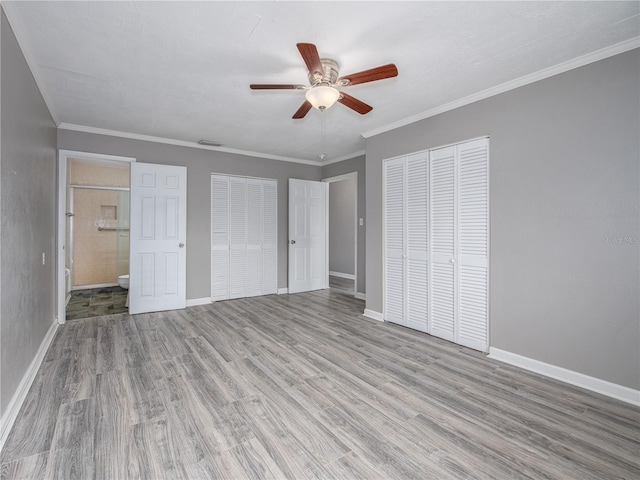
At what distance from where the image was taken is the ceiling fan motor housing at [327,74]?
2.27 metres

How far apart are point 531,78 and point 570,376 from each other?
2532 mm

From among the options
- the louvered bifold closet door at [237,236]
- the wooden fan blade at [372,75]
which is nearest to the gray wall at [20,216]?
the wooden fan blade at [372,75]

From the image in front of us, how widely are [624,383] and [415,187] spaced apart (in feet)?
8.13

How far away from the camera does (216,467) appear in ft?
5.23

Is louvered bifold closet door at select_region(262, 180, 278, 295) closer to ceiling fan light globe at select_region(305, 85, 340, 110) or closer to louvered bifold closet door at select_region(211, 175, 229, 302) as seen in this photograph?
louvered bifold closet door at select_region(211, 175, 229, 302)

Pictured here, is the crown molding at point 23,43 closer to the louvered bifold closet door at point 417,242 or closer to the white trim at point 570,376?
the louvered bifold closet door at point 417,242

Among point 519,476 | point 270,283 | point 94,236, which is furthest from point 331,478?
point 94,236

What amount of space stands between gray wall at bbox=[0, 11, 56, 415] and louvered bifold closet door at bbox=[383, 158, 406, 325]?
355 cm

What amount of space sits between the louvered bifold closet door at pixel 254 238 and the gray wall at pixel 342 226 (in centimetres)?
288

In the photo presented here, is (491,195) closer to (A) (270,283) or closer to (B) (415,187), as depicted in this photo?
(B) (415,187)

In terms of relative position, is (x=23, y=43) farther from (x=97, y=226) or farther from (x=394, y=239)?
(x=97, y=226)

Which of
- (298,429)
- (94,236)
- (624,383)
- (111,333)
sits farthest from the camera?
(94,236)

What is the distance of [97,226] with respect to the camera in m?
6.40

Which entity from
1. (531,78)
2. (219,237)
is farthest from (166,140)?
(531,78)
